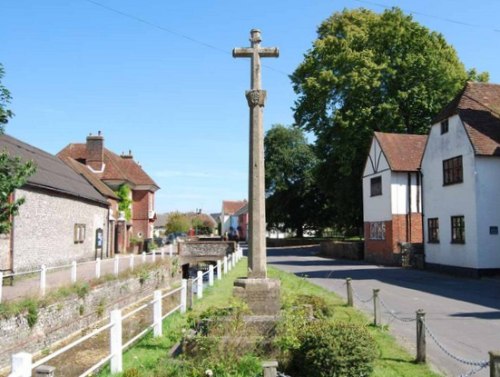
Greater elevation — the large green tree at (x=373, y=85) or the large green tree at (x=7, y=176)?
the large green tree at (x=373, y=85)

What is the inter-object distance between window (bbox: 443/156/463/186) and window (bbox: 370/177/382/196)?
25.3 feet

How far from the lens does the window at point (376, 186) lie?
36.0 meters

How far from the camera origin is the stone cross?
1150 centimetres

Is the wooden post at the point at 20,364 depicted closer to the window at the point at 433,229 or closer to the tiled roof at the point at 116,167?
the window at the point at 433,229

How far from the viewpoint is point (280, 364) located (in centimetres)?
805

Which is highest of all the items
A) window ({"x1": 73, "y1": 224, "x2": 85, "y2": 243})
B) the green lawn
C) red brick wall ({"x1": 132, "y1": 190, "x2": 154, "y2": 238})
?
red brick wall ({"x1": 132, "y1": 190, "x2": 154, "y2": 238})

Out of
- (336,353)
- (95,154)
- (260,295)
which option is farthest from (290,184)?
(336,353)

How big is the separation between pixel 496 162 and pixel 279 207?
46.4 meters

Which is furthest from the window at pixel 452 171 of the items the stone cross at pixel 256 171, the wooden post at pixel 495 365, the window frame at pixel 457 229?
the wooden post at pixel 495 365

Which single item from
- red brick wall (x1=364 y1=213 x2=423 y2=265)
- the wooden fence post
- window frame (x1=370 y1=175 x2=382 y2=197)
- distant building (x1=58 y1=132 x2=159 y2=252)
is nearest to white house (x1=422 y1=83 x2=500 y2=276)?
red brick wall (x1=364 y1=213 x2=423 y2=265)

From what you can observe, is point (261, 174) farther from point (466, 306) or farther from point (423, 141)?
point (423, 141)

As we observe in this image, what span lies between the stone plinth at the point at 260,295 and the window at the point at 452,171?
1858 cm

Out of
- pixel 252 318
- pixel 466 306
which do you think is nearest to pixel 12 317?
pixel 252 318

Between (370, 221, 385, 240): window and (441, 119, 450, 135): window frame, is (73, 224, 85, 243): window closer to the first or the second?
(370, 221, 385, 240): window
